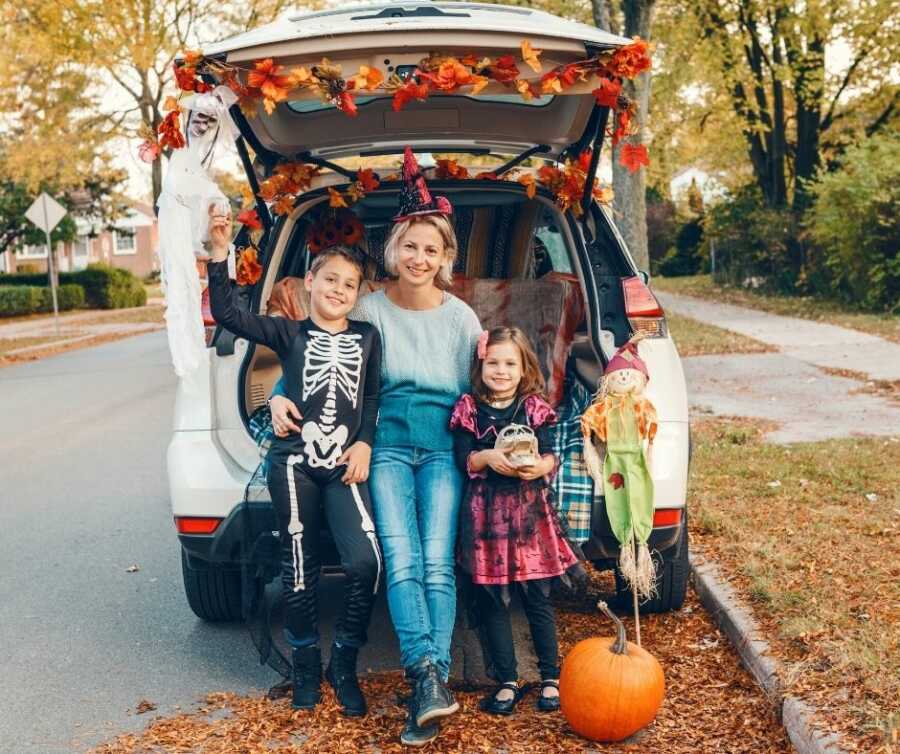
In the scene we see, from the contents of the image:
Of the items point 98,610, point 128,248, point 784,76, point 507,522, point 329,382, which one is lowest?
point 98,610

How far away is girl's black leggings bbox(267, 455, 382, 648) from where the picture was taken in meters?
3.67

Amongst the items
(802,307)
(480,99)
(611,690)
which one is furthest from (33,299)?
(611,690)

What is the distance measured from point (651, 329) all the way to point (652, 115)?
20.6m

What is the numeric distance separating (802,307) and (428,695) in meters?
18.1

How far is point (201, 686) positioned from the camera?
4.05 m

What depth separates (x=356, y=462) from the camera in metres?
3.80

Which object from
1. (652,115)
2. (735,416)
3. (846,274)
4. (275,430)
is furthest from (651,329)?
(652,115)

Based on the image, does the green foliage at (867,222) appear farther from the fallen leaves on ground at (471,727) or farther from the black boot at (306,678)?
the black boot at (306,678)

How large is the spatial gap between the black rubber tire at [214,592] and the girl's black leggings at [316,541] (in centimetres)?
82

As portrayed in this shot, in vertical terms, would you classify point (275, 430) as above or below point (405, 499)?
above

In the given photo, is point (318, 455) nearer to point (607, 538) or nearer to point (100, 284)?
point (607, 538)

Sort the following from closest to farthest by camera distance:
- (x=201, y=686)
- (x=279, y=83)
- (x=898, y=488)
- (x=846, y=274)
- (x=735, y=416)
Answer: (x=279, y=83) → (x=201, y=686) → (x=898, y=488) → (x=735, y=416) → (x=846, y=274)

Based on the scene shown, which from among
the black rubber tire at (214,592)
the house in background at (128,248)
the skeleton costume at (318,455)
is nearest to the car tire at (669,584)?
the skeleton costume at (318,455)

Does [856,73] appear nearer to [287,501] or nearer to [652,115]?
[652,115]
